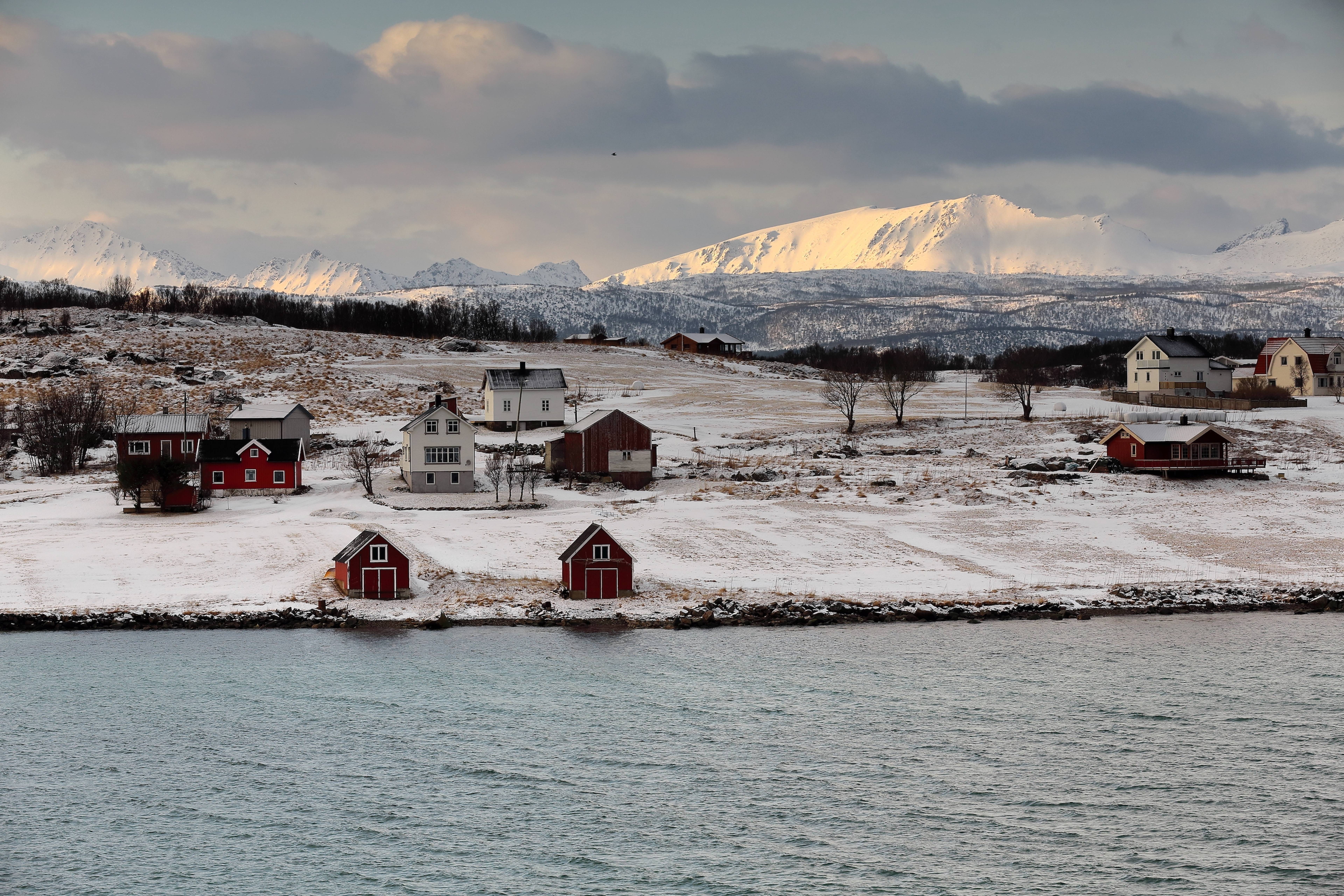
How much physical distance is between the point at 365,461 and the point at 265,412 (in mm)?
7072

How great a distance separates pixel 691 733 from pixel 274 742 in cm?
1136

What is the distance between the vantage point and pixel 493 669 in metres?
38.2

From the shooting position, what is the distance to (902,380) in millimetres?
104375

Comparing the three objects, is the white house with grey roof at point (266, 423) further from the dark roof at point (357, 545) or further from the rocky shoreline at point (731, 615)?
the rocky shoreline at point (731, 615)

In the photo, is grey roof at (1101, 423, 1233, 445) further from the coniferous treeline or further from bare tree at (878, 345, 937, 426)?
the coniferous treeline

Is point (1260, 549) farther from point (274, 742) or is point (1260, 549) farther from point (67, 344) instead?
point (67, 344)

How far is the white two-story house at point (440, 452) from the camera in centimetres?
6862

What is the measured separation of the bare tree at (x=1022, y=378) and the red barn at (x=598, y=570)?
5969 cm

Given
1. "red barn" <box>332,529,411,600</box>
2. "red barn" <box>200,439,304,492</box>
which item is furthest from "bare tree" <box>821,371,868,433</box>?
"red barn" <box>332,529,411,600</box>

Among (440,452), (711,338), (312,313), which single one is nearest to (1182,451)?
(440,452)

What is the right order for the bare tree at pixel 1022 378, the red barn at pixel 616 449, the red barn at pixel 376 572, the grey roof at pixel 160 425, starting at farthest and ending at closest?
the bare tree at pixel 1022 378, the grey roof at pixel 160 425, the red barn at pixel 616 449, the red barn at pixel 376 572

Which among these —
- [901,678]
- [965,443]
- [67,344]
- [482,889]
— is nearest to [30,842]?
[482,889]

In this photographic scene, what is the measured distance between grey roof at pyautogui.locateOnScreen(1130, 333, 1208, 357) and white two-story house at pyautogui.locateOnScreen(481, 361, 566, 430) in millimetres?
56231

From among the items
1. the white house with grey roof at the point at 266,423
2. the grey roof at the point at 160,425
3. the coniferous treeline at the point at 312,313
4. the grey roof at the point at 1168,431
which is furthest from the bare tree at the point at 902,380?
the coniferous treeline at the point at 312,313
